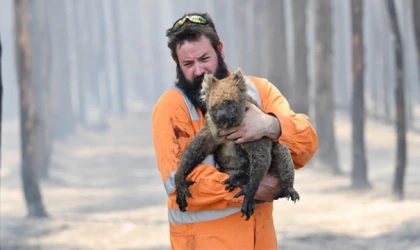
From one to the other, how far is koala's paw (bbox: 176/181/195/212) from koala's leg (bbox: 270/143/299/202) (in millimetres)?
399

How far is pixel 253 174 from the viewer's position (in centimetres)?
371

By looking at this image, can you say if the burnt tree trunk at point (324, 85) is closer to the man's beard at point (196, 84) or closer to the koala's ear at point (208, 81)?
the man's beard at point (196, 84)

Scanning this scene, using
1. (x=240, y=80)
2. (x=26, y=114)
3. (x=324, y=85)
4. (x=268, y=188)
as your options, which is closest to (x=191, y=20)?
(x=240, y=80)

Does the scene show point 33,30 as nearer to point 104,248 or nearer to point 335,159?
point 335,159

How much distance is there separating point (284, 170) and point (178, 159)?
1.64 feet

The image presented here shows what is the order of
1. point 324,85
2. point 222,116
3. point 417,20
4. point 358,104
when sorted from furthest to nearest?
point 324,85 < point 358,104 < point 417,20 < point 222,116

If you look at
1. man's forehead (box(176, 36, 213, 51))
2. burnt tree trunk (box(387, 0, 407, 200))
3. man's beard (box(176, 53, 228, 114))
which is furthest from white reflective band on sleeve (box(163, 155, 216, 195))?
burnt tree trunk (box(387, 0, 407, 200))

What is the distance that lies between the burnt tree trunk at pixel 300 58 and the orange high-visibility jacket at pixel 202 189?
59.0 feet

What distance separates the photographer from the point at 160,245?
1180 centimetres

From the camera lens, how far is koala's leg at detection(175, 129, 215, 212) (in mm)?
3785

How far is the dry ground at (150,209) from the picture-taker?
12312mm

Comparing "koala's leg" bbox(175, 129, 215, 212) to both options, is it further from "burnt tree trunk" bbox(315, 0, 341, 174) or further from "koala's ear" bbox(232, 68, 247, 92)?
"burnt tree trunk" bbox(315, 0, 341, 174)

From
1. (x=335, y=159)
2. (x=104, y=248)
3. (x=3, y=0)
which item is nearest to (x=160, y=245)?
(x=104, y=248)

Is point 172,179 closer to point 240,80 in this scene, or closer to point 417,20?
point 240,80
